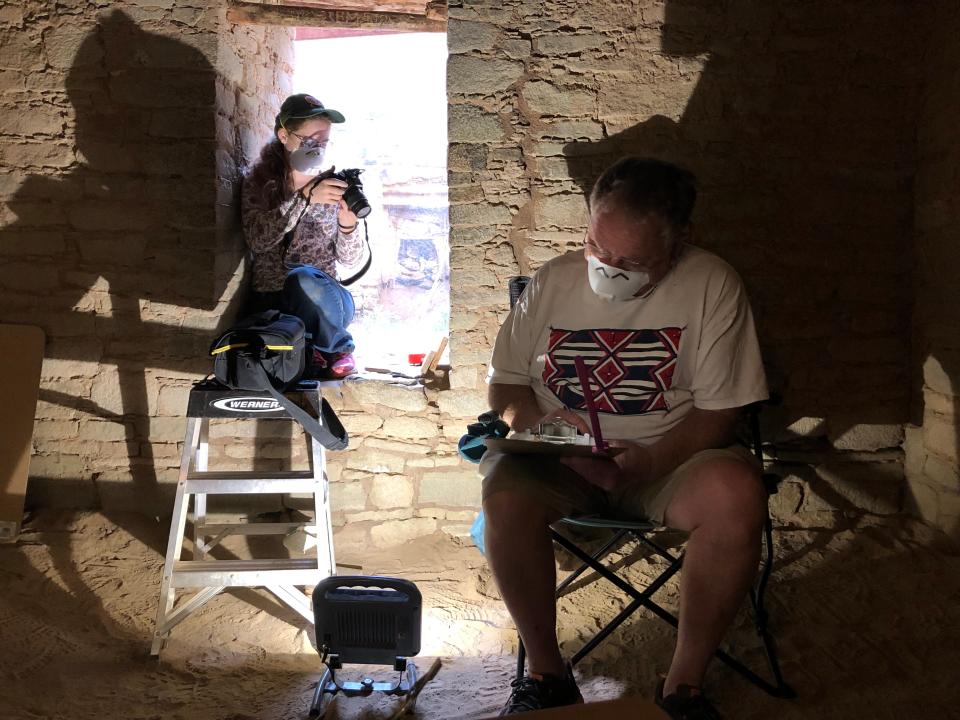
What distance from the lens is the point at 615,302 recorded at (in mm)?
2045

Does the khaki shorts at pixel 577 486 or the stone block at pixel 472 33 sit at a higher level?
the stone block at pixel 472 33

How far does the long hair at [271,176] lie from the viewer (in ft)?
9.71

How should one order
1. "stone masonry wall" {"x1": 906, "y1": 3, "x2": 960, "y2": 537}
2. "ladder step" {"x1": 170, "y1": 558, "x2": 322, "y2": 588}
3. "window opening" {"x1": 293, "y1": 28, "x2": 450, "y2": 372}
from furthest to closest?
"window opening" {"x1": 293, "y1": 28, "x2": 450, "y2": 372} < "stone masonry wall" {"x1": 906, "y1": 3, "x2": 960, "y2": 537} < "ladder step" {"x1": 170, "y1": 558, "x2": 322, "y2": 588}

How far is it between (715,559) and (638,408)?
0.44 metres

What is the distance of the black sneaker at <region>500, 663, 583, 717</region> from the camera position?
1.79 m

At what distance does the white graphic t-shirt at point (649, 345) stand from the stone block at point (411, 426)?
924 millimetres

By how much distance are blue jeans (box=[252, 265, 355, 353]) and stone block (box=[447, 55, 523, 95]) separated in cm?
83

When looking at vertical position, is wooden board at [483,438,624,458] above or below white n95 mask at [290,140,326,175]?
below

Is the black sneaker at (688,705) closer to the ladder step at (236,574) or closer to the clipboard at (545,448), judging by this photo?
the clipboard at (545,448)

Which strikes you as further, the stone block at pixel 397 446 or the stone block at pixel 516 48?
the stone block at pixel 397 446

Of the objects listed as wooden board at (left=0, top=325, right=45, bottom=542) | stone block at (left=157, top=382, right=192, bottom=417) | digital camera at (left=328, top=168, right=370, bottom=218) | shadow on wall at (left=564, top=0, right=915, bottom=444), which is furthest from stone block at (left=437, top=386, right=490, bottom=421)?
wooden board at (left=0, top=325, right=45, bottom=542)

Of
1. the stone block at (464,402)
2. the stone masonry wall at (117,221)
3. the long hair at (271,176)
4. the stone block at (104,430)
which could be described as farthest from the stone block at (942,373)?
the stone block at (104,430)

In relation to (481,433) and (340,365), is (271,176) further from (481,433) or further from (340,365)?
(481,433)

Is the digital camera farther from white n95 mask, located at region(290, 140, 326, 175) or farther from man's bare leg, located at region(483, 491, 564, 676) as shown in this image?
man's bare leg, located at region(483, 491, 564, 676)
